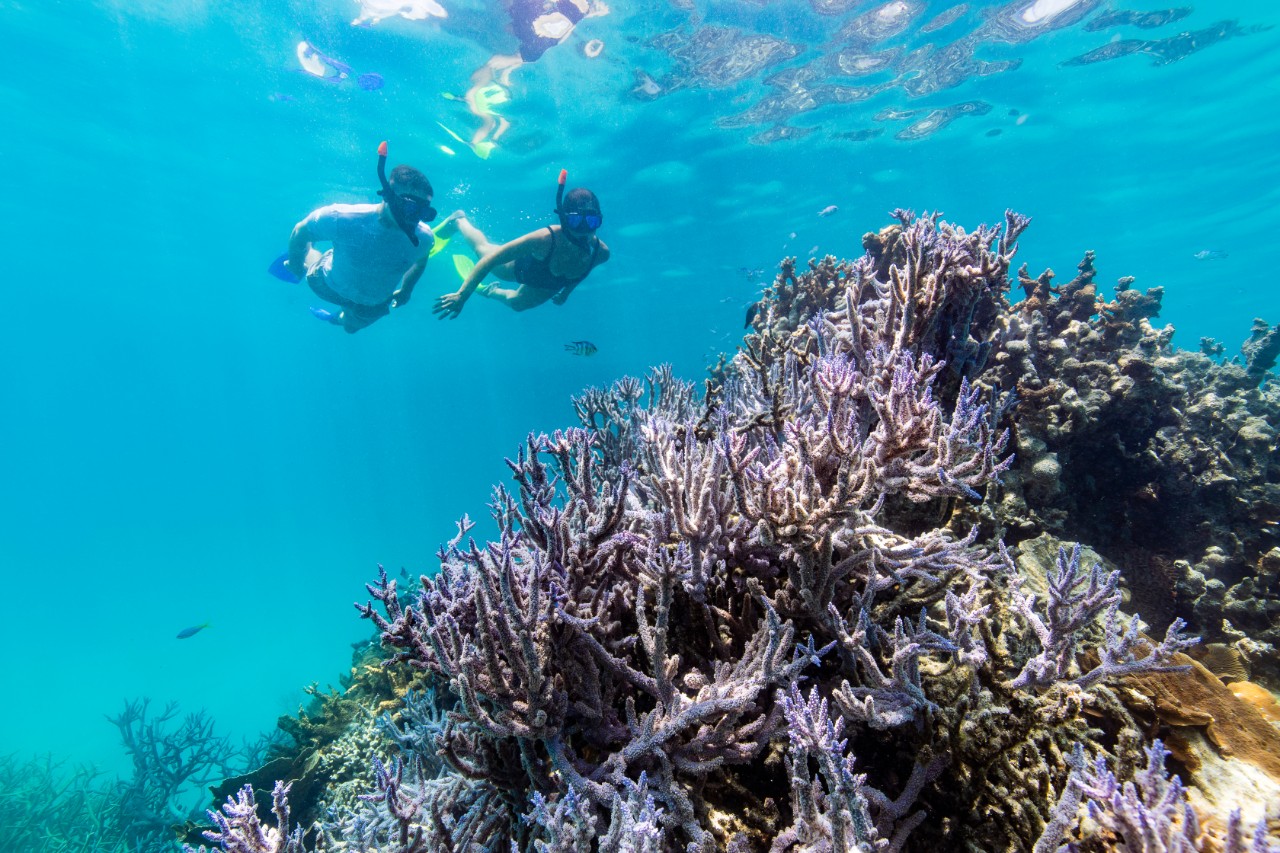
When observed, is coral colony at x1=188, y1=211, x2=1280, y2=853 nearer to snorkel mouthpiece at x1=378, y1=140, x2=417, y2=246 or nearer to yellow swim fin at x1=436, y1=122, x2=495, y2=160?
snorkel mouthpiece at x1=378, y1=140, x2=417, y2=246

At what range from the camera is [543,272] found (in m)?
10.1

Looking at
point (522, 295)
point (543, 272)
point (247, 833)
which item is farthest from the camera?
point (522, 295)

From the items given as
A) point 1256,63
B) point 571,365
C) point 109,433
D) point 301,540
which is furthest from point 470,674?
point 109,433

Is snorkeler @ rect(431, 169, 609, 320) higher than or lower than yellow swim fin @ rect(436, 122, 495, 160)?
lower

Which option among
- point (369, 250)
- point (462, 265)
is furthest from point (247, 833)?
point (462, 265)

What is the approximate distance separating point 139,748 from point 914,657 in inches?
Result: 698

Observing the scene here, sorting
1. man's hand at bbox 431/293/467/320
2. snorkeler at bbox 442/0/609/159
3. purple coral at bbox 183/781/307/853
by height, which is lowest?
purple coral at bbox 183/781/307/853

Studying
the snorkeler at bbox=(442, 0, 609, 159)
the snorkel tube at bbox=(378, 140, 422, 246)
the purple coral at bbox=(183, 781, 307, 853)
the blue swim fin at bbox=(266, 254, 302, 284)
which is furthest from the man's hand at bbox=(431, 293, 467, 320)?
the snorkeler at bbox=(442, 0, 609, 159)

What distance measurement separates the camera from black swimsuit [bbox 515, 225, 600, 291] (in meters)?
9.73

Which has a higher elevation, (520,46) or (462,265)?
(520,46)

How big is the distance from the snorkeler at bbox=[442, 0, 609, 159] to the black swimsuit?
388 inches

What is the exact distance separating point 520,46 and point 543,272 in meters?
11.1

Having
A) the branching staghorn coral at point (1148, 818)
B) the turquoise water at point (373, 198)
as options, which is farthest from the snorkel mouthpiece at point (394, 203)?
the branching staghorn coral at point (1148, 818)

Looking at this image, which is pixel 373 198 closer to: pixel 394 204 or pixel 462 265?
pixel 462 265
